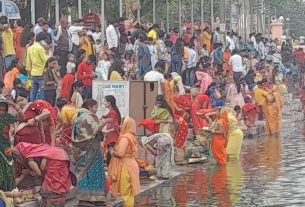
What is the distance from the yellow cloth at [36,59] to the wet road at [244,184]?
4.12 meters

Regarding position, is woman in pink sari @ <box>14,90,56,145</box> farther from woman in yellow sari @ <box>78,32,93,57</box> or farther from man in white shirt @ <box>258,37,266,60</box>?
man in white shirt @ <box>258,37,266,60</box>

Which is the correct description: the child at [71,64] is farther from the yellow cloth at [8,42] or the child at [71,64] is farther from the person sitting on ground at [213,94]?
the person sitting on ground at [213,94]

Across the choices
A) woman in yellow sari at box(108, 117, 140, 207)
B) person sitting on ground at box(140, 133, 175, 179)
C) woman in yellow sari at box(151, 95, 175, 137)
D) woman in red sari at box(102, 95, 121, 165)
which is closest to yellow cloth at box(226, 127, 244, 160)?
woman in yellow sari at box(151, 95, 175, 137)

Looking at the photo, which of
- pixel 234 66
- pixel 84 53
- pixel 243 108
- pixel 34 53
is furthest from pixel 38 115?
pixel 234 66

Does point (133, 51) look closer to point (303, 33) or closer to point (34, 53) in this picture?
point (34, 53)

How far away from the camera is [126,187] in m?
13.0

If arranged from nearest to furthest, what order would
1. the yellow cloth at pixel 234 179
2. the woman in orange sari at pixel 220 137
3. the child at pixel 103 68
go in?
the yellow cloth at pixel 234 179
the woman in orange sari at pixel 220 137
the child at pixel 103 68

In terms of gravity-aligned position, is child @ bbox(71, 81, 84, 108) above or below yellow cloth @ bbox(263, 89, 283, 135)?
above

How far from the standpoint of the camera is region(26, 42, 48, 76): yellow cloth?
736 inches

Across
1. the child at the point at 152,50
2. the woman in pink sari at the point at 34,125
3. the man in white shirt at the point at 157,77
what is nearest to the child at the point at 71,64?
the man in white shirt at the point at 157,77

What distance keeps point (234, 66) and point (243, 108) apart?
4.19m

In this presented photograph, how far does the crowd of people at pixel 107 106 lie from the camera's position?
36.9ft

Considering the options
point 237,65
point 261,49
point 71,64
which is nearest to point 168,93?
point 71,64

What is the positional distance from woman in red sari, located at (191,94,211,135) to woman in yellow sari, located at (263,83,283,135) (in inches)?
232
